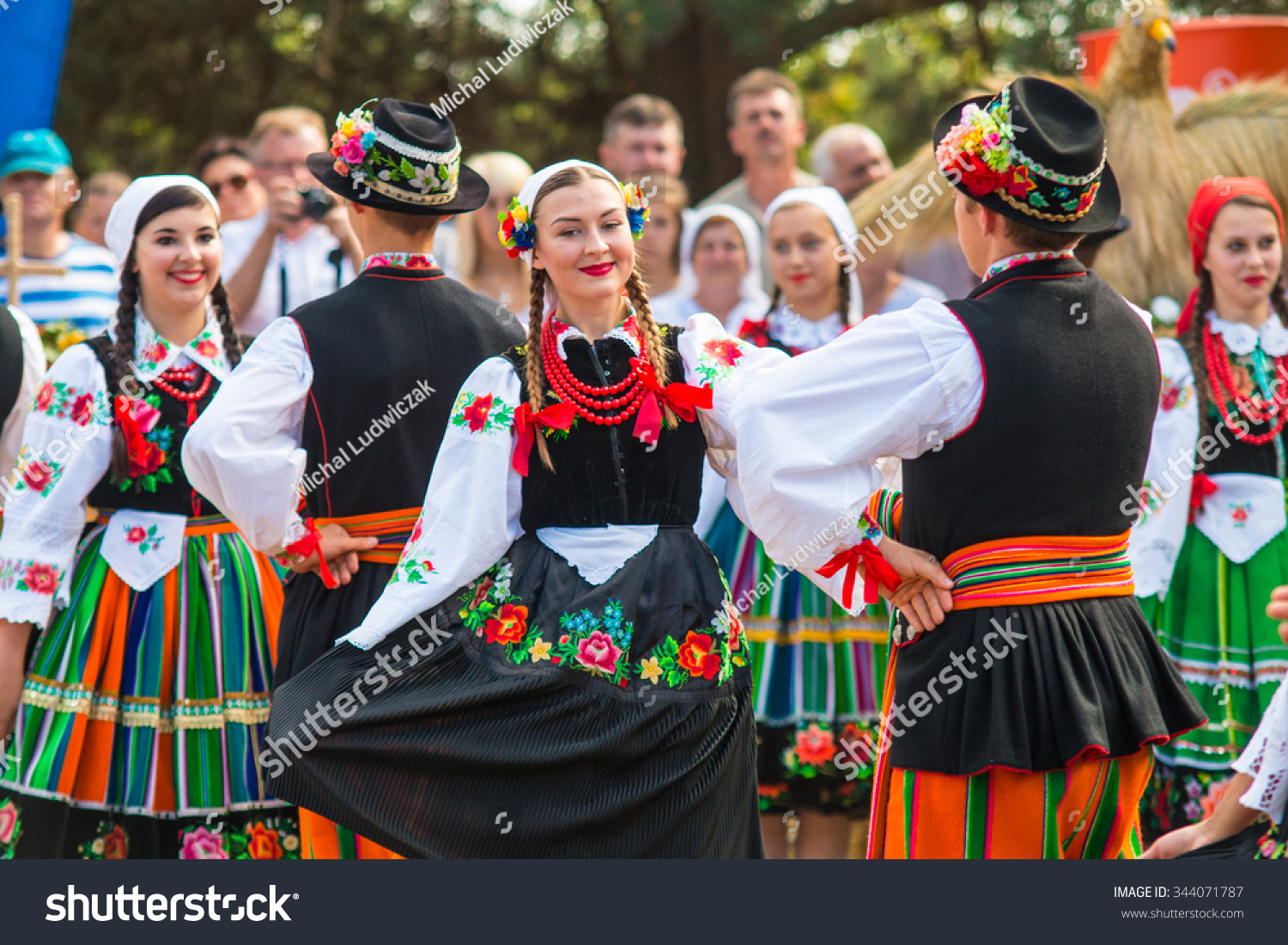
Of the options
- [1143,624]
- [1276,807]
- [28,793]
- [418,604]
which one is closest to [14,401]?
[28,793]

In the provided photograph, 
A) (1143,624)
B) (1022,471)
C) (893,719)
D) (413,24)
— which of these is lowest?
(893,719)

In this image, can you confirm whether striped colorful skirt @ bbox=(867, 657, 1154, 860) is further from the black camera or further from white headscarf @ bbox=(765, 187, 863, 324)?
the black camera

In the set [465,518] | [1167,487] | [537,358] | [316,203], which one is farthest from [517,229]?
[1167,487]

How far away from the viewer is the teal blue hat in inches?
217

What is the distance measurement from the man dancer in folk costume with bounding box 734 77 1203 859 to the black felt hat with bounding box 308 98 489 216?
1.12 meters

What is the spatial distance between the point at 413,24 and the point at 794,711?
5644mm

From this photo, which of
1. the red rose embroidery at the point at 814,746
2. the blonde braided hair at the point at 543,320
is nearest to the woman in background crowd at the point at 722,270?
the red rose embroidery at the point at 814,746

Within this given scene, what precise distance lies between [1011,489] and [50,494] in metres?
2.19

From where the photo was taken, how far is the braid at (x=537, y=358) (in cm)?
270

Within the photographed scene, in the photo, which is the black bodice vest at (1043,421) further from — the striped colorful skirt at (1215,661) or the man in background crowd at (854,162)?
the man in background crowd at (854,162)

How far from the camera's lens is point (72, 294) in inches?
217

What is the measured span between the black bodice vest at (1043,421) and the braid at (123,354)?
6.19 ft

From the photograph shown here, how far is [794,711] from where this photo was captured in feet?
13.6

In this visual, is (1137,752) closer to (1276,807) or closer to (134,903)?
(1276,807)
